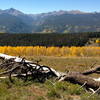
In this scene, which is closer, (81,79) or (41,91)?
(41,91)

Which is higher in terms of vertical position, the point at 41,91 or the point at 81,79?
the point at 81,79

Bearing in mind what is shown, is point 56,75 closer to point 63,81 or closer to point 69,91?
point 63,81

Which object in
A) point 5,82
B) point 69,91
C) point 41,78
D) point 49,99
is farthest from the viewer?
point 41,78

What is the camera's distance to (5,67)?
2044 cm

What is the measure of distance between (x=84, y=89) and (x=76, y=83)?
145cm

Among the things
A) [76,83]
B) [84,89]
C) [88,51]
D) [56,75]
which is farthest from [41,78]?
[88,51]

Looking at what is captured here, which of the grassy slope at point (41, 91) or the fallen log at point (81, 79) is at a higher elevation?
the fallen log at point (81, 79)

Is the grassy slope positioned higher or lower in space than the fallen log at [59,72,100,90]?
lower

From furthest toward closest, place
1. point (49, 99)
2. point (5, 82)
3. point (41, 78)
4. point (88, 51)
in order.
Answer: point (88, 51) < point (41, 78) < point (5, 82) < point (49, 99)

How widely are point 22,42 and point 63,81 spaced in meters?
176

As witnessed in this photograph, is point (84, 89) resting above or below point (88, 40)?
above

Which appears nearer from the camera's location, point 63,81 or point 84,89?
point 84,89

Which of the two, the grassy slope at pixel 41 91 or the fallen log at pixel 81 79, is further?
the fallen log at pixel 81 79

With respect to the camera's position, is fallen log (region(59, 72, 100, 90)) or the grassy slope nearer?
the grassy slope
